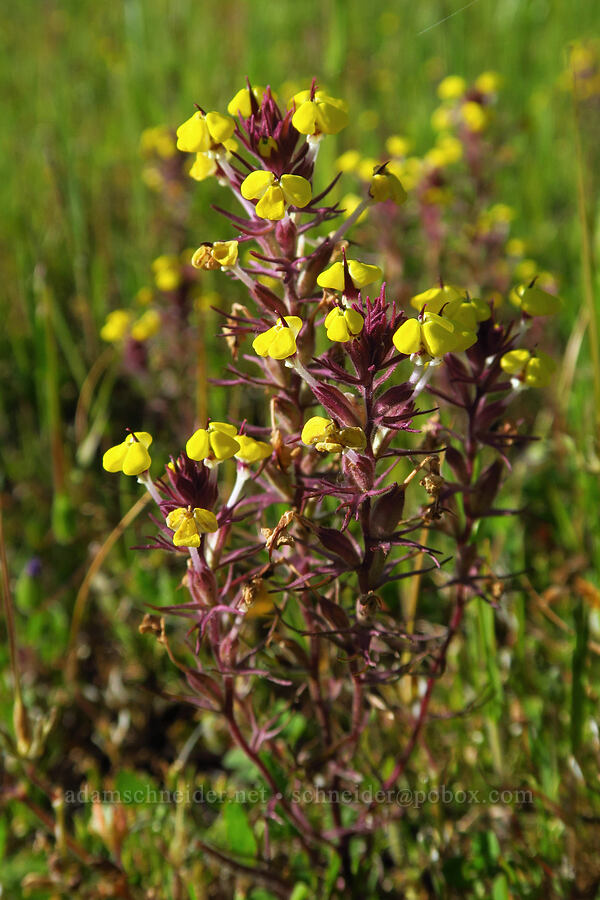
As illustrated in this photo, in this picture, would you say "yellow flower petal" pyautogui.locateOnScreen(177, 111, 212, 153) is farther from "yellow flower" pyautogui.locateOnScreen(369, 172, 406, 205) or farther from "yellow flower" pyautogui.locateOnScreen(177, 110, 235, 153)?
"yellow flower" pyautogui.locateOnScreen(369, 172, 406, 205)

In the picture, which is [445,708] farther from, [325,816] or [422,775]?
[325,816]

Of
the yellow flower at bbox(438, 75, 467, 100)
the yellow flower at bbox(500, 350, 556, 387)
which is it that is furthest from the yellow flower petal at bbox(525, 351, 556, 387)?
the yellow flower at bbox(438, 75, 467, 100)

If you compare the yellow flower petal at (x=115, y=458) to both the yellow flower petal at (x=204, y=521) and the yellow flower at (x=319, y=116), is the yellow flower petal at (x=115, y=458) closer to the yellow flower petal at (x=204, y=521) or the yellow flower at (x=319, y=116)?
the yellow flower petal at (x=204, y=521)

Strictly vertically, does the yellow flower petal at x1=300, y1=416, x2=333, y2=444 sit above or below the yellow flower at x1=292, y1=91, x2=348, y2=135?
below

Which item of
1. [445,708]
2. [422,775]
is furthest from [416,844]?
[445,708]

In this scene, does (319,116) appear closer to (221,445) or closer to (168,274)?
(221,445)

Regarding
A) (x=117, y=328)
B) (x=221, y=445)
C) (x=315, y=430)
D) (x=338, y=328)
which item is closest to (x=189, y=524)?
(x=221, y=445)

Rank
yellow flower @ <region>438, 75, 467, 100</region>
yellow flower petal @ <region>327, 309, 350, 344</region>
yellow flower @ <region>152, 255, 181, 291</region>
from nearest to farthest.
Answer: yellow flower petal @ <region>327, 309, 350, 344</region> → yellow flower @ <region>152, 255, 181, 291</region> → yellow flower @ <region>438, 75, 467, 100</region>
